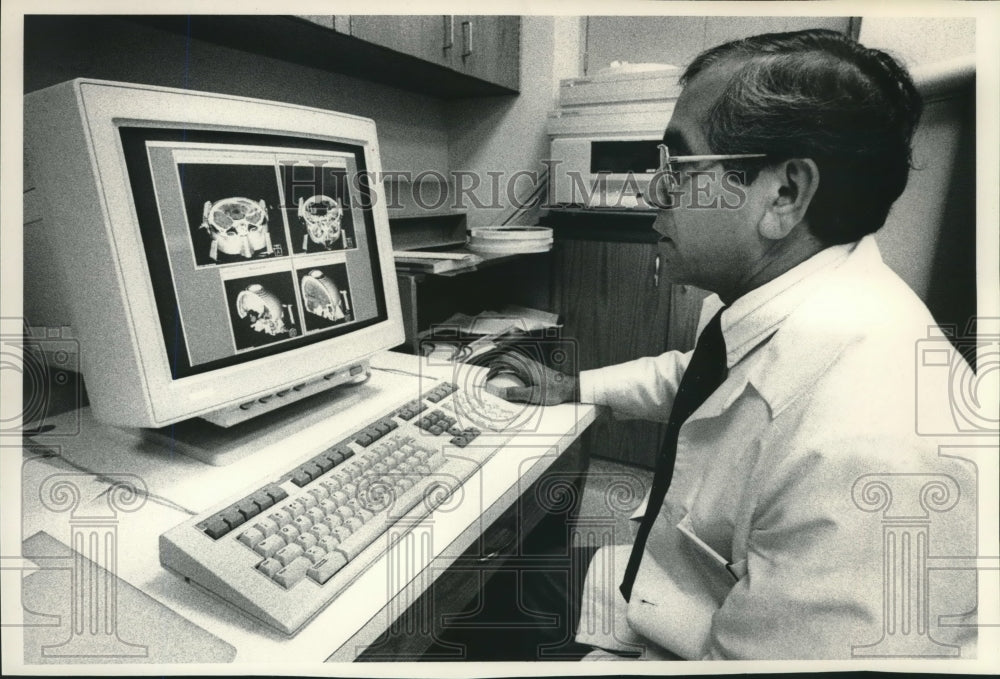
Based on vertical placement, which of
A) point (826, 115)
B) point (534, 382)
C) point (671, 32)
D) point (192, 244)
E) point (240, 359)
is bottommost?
point (534, 382)

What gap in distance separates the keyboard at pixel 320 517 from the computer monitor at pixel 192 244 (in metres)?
0.15

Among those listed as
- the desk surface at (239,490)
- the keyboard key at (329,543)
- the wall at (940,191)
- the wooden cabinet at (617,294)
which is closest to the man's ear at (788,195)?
the wall at (940,191)

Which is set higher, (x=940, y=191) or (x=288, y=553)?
(x=940, y=191)

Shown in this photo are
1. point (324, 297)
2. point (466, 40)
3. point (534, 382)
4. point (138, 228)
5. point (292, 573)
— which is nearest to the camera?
point (292, 573)

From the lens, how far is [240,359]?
673 millimetres

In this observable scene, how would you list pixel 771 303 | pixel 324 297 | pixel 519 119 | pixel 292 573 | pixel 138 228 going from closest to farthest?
pixel 292 573
pixel 138 228
pixel 771 303
pixel 324 297
pixel 519 119

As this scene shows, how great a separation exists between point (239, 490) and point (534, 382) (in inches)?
19.6

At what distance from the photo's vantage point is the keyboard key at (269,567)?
47 centimetres

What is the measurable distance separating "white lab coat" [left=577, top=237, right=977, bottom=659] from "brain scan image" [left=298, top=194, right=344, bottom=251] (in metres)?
0.54

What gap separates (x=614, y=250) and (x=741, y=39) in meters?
0.58

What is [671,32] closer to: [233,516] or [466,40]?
[466,40]

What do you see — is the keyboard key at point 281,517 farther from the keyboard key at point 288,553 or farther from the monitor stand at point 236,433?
the monitor stand at point 236,433

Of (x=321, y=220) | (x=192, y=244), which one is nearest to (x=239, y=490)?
(x=192, y=244)

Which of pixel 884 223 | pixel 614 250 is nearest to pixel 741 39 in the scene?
pixel 884 223
